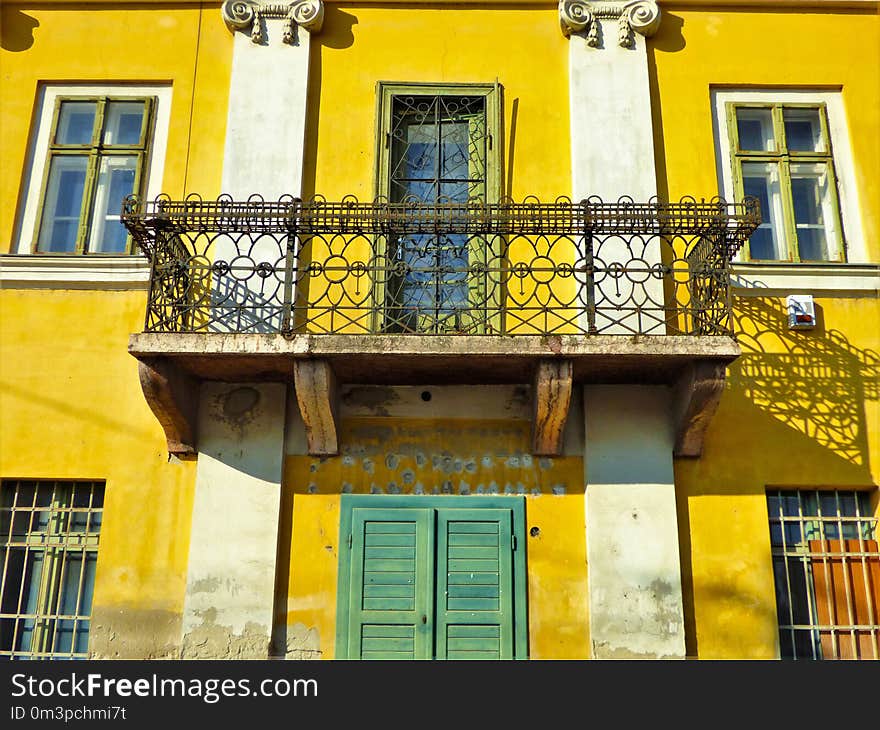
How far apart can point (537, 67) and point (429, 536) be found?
163 inches

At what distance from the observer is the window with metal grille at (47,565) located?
851cm

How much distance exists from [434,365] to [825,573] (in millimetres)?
3296

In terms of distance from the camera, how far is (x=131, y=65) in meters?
9.90

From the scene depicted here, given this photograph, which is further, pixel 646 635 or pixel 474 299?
pixel 474 299

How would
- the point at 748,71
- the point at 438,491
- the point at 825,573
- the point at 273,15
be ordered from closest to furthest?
the point at 825,573 < the point at 438,491 < the point at 748,71 < the point at 273,15

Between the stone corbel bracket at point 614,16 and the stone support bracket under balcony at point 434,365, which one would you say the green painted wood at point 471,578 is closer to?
the stone support bracket under balcony at point 434,365

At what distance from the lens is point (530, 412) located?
8.85 m

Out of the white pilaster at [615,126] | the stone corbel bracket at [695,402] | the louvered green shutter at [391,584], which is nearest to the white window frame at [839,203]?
the white pilaster at [615,126]

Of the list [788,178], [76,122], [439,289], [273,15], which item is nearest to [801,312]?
[788,178]

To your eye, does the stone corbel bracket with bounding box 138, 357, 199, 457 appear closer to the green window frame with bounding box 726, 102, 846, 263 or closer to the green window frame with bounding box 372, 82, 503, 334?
the green window frame with bounding box 372, 82, 503, 334

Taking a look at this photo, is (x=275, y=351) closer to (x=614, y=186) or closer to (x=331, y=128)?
(x=331, y=128)

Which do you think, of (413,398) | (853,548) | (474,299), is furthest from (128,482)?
(853,548)

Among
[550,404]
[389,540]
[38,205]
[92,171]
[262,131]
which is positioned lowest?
[389,540]

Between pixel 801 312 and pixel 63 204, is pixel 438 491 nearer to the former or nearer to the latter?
pixel 801 312
